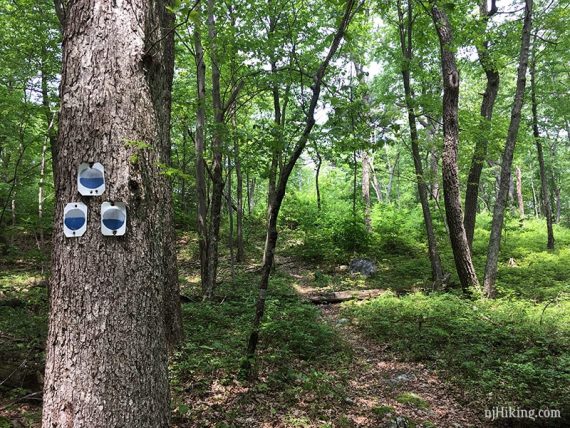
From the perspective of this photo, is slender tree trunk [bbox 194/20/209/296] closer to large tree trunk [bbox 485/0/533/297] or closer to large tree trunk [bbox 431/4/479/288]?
large tree trunk [bbox 431/4/479/288]

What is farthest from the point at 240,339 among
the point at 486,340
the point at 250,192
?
the point at 250,192

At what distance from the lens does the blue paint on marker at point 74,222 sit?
2.10 m

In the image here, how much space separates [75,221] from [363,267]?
11.5 metres

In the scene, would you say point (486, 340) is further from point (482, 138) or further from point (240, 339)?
point (482, 138)

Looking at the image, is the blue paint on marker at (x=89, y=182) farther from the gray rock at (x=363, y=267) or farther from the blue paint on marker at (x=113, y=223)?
the gray rock at (x=363, y=267)

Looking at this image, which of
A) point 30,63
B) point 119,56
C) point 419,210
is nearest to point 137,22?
point 119,56

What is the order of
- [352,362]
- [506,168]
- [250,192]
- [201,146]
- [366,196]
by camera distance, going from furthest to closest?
1. [250,192]
2. [366,196]
3. [201,146]
4. [506,168]
5. [352,362]

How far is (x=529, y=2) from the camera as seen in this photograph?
8328 mm

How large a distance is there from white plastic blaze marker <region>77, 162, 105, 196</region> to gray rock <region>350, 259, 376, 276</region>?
11.1m

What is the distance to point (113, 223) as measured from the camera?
210 cm

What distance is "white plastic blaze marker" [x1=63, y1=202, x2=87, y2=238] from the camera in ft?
6.87

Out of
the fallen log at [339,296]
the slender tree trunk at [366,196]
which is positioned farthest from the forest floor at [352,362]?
the slender tree trunk at [366,196]

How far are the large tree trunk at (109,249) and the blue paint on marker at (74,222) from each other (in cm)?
5

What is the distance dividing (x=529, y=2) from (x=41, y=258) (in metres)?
10.9
